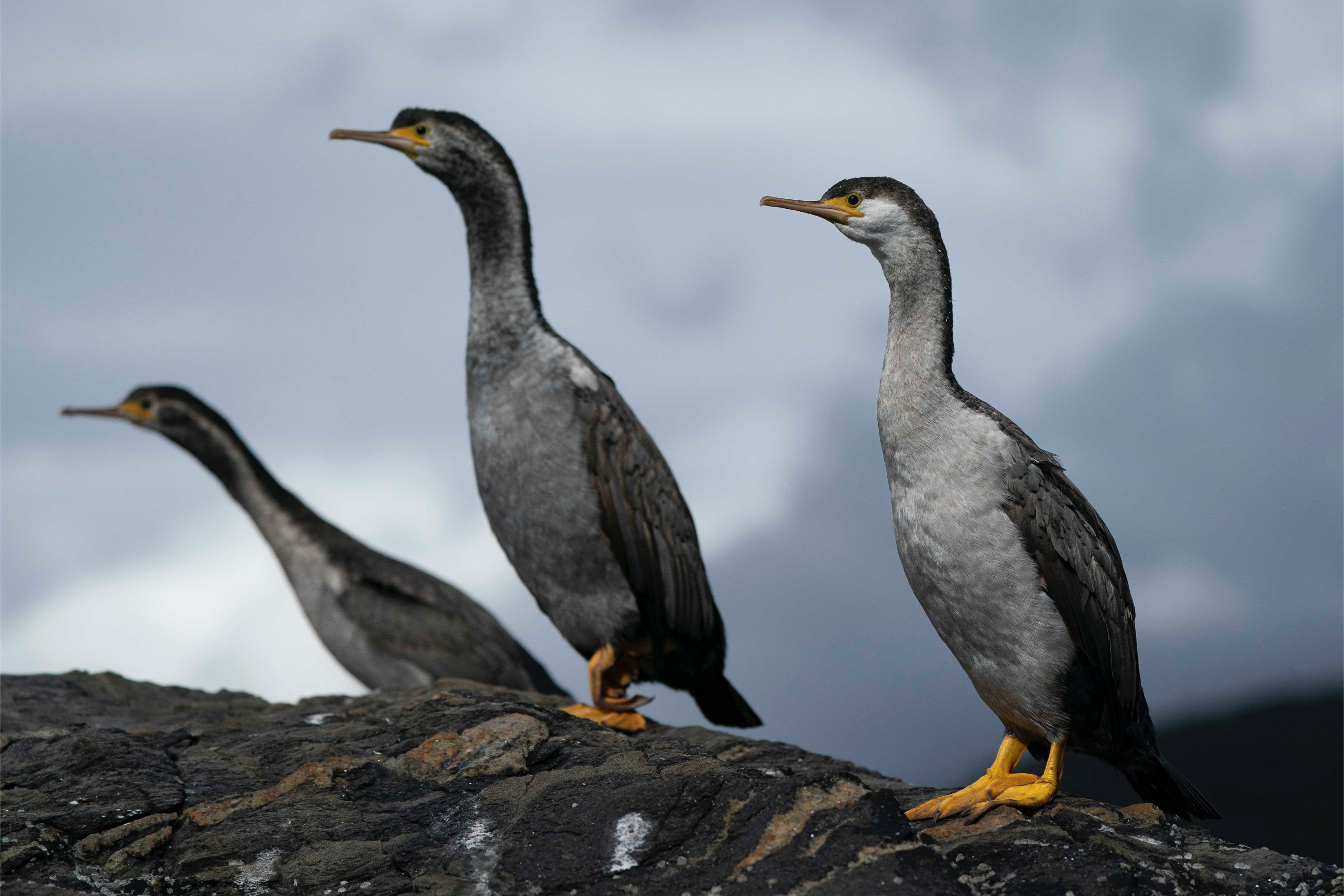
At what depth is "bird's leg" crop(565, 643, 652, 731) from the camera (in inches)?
239

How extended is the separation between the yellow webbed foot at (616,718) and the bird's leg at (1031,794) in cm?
231

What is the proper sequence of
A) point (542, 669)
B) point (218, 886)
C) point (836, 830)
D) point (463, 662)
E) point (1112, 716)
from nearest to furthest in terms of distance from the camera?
point (836, 830) → point (218, 886) → point (1112, 716) → point (463, 662) → point (542, 669)

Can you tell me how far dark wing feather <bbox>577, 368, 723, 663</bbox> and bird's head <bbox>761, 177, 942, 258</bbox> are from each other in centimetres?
180

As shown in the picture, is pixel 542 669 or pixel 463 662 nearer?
pixel 463 662

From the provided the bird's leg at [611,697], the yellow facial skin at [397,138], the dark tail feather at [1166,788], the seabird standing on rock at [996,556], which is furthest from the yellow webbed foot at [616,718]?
the yellow facial skin at [397,138]

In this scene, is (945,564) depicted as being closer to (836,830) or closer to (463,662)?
(836,830)

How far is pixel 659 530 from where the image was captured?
19.9 feet

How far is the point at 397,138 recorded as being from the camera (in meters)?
6.39

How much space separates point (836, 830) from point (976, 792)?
81cm

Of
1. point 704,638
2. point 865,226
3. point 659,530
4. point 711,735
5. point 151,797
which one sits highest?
point 865,226

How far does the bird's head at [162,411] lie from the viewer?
9531 mm

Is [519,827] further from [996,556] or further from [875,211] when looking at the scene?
[875,211]

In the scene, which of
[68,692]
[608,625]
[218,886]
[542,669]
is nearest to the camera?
[218,886]

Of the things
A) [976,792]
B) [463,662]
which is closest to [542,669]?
[463,662]
